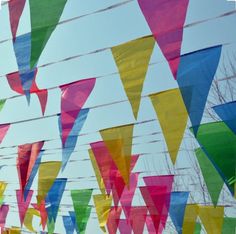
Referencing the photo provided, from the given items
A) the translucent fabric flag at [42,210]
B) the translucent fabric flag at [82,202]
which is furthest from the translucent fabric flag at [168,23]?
the translucent fabric flag at [42,210]

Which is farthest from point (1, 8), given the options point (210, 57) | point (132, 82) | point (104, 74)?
point (210, 57)

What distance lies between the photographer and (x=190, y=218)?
1.81m

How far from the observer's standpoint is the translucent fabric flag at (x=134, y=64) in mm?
1533

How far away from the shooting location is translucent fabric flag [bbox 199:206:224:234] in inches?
66.5

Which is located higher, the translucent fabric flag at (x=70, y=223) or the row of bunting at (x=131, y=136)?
the row of bunting at (x=131, y=136)

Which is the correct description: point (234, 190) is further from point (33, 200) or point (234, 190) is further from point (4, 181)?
point (4, 181)

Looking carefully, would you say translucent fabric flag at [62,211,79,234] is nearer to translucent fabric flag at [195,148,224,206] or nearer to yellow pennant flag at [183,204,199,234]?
yellow pennant flag at [183,204,199,234]

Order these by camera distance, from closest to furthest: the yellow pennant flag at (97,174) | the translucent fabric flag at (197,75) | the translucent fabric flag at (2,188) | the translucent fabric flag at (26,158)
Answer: the translucent fabric flag at (197,75) → the yellow pennant flag at (97,174) → the translucent fabric flag at (26,158) → the translucent fabric flag at (2,188)

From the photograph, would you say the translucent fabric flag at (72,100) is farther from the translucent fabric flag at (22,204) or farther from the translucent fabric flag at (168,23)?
the translucent fabric flag at (22,204)

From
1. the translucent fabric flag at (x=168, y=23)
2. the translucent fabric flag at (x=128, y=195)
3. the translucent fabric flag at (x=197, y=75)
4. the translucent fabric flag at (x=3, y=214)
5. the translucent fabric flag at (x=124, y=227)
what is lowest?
the translucent fabric flag at (x=3, y=214)

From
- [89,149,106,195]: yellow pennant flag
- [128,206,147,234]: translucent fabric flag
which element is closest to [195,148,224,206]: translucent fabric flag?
[128,206,147,234]: translucent fabric flag

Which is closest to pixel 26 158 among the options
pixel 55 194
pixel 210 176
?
pixel 55 194

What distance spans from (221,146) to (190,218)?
47 cm

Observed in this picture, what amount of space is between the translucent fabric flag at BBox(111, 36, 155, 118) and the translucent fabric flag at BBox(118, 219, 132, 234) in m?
0.82
